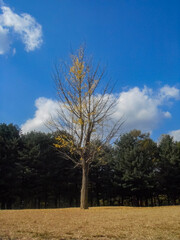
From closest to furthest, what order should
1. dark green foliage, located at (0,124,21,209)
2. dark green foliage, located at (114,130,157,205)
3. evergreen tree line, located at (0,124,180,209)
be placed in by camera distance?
dark green foliage, located at (0,124,21,209) < evergreen tree line, located at (0,124,180,209) < dark green foliage, located at (114,130,157,205)

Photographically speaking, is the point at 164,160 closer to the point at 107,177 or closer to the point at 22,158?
the point at 107,177

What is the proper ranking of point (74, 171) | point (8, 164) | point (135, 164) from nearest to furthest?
point (8, 164) < point (135, 164) < point (74, 171)

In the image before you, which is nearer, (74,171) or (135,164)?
(135,164)

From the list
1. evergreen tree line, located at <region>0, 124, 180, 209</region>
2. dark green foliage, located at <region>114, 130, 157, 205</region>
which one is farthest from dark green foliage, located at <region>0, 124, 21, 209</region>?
dark green foliage, located at <region>114, 130, 157, 205</region>

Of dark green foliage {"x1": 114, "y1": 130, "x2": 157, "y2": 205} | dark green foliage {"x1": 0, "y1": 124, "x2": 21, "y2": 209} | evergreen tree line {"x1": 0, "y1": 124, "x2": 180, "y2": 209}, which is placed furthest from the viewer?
dark green foliage {"x1": 114, "y1": 130, "x2": 157, "y2": 205}

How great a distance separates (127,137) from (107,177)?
6.03m

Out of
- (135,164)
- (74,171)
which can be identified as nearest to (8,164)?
(74,171)

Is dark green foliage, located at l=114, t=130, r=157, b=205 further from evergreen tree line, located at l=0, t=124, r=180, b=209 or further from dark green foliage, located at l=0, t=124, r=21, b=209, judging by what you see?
dark green foliage, located at l=0, t=124, r=21, b=209

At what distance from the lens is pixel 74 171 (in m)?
27.6

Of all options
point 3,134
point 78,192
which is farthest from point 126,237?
point 78,192

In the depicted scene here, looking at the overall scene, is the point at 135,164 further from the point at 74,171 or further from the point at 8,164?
the point at 8,164

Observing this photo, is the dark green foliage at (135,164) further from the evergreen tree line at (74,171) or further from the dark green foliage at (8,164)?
the dark green foliage at (8,164)

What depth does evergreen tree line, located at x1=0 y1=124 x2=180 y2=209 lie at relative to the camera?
24.0m

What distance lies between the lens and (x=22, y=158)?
24.0 meters
